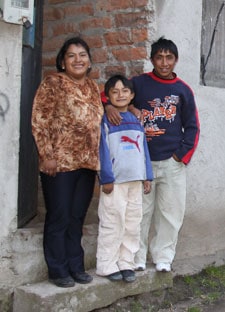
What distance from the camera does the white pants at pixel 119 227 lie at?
13.1ft

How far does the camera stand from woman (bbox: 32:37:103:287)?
3.72 metres

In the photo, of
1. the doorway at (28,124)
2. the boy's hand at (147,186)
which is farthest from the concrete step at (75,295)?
the doorway at (28,124)

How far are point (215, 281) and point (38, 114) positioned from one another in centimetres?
247

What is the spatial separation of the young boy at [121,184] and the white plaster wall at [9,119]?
60cm

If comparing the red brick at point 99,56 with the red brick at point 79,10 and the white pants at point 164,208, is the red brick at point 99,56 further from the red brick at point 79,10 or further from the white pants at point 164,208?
the white pants at point 164,208

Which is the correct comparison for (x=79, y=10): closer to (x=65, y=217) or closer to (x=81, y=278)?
(x=65, y=217)

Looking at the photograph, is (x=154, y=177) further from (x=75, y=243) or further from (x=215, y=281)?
(x=215, y=281)

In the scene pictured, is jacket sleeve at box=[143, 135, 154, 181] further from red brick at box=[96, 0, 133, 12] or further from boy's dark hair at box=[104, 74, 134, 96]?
red brick at box=[96, 0, 133, 12]

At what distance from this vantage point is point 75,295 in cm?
380

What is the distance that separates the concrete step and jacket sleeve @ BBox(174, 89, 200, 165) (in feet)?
3.15

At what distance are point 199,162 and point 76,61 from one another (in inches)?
73.8

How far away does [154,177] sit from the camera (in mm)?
4355

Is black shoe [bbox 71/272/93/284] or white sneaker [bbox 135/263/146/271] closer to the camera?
black shoe [bbox 71/272/93/284]

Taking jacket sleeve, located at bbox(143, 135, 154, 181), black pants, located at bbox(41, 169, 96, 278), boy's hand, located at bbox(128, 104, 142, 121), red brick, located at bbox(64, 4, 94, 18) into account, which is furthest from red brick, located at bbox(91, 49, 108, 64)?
black pants, located at bbox(41, 169, 96, 278)
